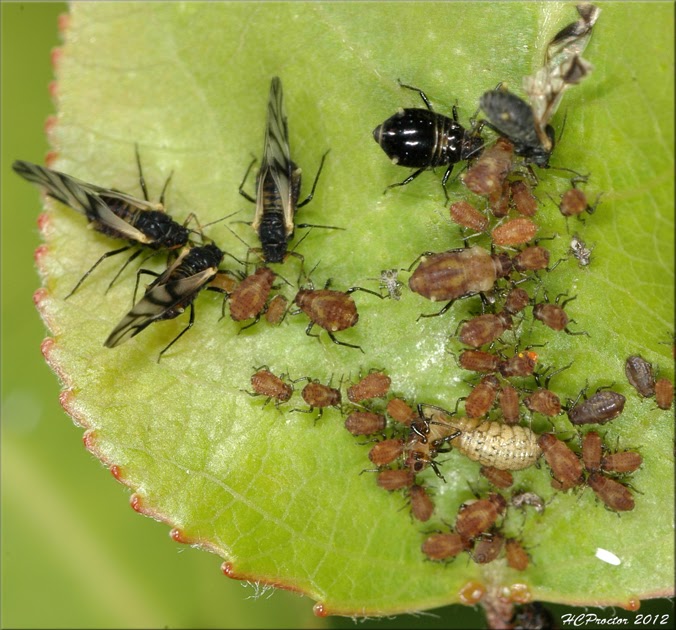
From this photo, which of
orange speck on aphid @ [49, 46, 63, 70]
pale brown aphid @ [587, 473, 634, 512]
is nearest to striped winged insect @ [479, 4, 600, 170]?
pale brown aphid @ [587, 473, 634, 512]

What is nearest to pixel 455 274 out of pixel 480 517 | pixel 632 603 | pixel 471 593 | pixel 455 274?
pixel 455 274

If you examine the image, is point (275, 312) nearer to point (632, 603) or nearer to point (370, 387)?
point (370, 387)

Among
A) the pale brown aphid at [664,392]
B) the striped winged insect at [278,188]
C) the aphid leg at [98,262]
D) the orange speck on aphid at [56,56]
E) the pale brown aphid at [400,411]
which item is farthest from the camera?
the orange speck on aphid at [56,56]

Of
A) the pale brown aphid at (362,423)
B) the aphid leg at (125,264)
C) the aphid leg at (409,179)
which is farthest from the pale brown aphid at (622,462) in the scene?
the aphid leg at (125,264)

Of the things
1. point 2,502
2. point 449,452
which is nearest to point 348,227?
point 449,452

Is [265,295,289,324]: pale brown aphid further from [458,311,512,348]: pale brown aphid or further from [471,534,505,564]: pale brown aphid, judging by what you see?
[471,534,505,564]: pale brown aphid

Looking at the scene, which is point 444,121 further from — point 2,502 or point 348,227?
point 2,502

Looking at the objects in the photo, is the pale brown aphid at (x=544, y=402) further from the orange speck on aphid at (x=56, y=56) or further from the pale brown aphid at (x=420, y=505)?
the orange speck on aphid at (x=56, y=56)
